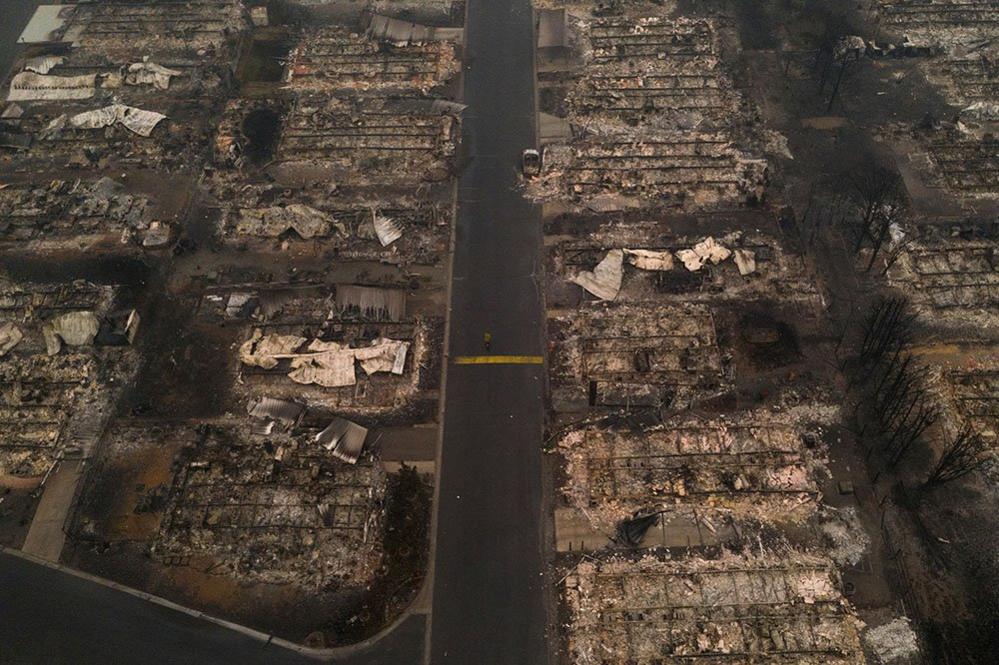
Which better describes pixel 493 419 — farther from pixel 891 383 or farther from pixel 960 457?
pixel 960 457

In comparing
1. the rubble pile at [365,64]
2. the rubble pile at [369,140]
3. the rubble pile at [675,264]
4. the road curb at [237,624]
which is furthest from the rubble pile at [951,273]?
the rubble pile at [365,64]

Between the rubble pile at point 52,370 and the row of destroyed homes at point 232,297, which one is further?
the rubble pile at point 52,370

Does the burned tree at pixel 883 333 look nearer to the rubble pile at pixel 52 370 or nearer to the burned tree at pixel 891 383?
the burned tree at pixel 891 383

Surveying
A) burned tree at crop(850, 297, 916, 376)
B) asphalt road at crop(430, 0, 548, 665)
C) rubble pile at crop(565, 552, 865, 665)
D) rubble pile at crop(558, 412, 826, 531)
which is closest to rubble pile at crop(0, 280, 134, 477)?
asphalt road at crop(430, 0, 548, 665)

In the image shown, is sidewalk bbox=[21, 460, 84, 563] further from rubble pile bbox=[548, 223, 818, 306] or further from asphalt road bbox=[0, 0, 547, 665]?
rubble pile bbox=[548, 223, 818, 306]

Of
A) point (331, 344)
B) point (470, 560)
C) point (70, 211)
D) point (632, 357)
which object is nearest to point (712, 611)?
point (470, 560)

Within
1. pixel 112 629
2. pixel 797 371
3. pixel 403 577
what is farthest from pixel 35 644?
pixel 797 371
